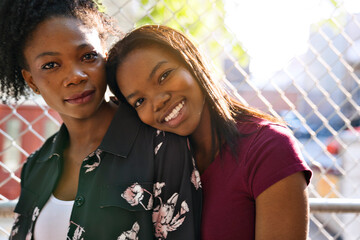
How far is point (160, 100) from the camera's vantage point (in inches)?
67.6

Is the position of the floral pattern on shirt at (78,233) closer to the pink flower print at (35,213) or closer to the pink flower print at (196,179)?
the pink flower print at (35,213)

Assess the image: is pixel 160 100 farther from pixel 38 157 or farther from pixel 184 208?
pixel 38 157

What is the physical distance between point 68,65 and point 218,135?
67 cm

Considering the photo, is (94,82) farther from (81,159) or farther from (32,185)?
(32,185)

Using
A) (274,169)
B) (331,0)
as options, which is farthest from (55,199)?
(331,0)

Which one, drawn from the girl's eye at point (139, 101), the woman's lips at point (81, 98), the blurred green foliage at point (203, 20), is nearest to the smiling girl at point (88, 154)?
the woman's lips at point (81, 98)

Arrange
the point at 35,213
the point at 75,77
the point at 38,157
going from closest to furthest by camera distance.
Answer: the point at 75,77 → the point at 35,213 → the point at 38,157

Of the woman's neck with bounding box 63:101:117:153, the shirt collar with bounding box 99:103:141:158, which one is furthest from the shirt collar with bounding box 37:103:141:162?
the woman's neck with bounding box 63:101:117:153

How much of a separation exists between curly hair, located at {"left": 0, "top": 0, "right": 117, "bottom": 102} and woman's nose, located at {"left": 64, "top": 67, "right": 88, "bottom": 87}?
0.75ft

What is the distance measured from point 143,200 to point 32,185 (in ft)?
2.25

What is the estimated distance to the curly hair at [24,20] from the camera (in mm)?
1809

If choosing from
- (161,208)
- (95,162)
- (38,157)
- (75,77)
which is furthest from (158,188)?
(38,157)

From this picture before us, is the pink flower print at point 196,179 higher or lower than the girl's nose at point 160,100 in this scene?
lower

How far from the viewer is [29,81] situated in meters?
1.98
